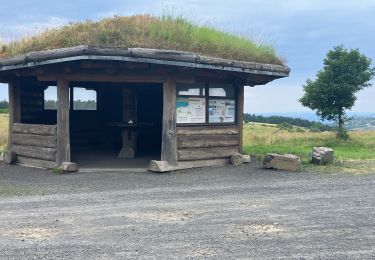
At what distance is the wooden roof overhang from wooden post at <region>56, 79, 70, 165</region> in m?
0.30

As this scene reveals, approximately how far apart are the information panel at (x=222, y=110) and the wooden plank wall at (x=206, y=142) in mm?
226

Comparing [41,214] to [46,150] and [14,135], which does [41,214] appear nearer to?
[46,150]

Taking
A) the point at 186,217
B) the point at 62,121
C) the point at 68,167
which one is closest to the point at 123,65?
the point at 62,121

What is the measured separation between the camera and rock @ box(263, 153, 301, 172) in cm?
1107

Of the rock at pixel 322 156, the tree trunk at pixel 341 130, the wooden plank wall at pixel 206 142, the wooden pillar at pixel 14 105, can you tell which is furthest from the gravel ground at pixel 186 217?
the tree trunk at pixel 341 130

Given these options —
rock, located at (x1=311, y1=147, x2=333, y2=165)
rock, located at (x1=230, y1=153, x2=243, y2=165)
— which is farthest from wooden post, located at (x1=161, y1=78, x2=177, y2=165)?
rock, located at (x1=311, y1=147, x2=333, y2=165)

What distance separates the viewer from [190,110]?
11.5 metres

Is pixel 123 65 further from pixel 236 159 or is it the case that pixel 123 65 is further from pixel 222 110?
pixel 236 159

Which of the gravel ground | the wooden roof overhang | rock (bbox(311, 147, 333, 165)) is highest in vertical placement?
the wooden roof overhang

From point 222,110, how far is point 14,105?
6122mm

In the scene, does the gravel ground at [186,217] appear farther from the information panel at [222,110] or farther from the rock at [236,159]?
the information panel at [222,110]

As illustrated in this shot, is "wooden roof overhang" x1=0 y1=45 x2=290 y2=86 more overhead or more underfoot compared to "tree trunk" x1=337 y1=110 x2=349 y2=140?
more overhead

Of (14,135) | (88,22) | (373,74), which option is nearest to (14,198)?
(14,135)

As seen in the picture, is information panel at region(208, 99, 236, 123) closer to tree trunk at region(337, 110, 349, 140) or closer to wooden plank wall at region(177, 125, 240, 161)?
wooden plank wall at region(177, 125, 240, 161)
